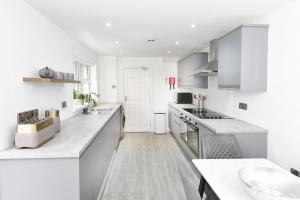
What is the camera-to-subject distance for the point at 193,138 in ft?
12.1

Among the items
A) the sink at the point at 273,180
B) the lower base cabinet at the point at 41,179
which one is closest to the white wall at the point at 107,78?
the lower base cabinet at the point at 41,179

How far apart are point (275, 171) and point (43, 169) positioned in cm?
182

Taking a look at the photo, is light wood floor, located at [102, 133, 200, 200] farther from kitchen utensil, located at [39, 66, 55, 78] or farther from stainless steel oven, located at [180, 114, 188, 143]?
kitchen utensil, located at [39, 66, 55, 78]

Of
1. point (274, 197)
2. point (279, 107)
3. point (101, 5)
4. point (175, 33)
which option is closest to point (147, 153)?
point (175, 33)

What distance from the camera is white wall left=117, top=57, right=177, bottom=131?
6.62 metres

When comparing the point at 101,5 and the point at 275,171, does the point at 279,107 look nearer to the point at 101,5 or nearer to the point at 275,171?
the point at 275,171

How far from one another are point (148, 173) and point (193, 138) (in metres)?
1.01

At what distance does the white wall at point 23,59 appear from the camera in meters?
1.85

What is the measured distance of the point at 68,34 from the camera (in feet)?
11.6

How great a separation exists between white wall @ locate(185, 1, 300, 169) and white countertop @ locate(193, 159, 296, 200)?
0.66 meters

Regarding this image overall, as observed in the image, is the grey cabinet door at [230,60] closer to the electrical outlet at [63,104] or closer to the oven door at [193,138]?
the oven door at [193,138]

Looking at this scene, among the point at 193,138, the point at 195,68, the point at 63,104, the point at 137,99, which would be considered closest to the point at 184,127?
the point at 193,138

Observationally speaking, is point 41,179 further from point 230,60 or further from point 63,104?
point 230,60

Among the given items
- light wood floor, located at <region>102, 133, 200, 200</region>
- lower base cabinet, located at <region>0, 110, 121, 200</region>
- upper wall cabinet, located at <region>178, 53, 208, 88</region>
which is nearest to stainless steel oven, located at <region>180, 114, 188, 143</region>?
light wood floor, located at <region>102, 133, 200, 200</region>
